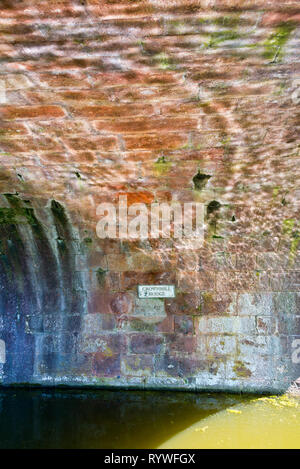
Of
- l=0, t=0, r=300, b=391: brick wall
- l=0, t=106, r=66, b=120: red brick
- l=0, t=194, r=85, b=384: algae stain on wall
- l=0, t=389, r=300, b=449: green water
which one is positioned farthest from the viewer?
l=0, t=194, r=85, b=384: algae stain on wall

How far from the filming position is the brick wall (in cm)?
144

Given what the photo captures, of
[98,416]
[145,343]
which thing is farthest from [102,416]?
[145,343]

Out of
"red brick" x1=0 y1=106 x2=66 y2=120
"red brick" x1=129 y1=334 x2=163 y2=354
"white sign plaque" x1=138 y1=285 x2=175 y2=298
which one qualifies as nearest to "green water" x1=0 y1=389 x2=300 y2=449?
"red brick" x1=129 y1=334 x2=163 y2=354

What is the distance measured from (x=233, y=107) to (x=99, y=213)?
1.42m

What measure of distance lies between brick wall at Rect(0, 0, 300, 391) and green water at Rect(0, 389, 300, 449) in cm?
14

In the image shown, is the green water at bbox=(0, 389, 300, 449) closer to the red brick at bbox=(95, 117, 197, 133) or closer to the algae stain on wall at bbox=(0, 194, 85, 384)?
the algae stain on wall at bbox=(0, 194, 85, 384)

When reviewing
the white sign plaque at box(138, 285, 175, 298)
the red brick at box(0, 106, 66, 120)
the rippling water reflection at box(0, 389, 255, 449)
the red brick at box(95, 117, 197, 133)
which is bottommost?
the rippling water reflection at box(0, 389, 255, 449)

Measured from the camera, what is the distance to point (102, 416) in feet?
9.77

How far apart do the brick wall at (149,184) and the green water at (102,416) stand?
0.47 feet

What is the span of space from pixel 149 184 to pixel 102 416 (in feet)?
6.83

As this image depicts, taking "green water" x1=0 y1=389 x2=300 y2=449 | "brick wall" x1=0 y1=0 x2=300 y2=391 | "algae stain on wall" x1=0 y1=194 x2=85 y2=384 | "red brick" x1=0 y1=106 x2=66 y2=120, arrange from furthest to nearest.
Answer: "algae stain on wall" x1=0 y1=194 x2=85 y2=384 < "green water" x1=0 y1=389 x2=300 y2=449 < "red brick" x1=0 y1=106 x2=66 y2=120 < "brick wall" x1=0 y1=0 x2=300 y2=391

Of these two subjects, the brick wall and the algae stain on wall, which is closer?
the brick wall

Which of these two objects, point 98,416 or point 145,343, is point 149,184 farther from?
point 98,416
